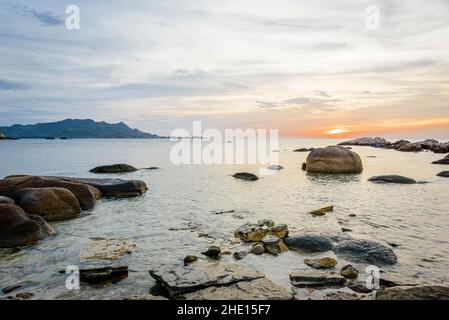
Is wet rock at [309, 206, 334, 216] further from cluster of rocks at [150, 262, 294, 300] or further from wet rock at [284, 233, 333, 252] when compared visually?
cluster of rocks at [150, 262, 294, 300]

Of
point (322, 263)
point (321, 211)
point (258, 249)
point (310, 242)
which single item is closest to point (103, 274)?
point (258, 249)

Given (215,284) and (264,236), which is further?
(264,236)

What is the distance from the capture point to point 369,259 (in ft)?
30.1

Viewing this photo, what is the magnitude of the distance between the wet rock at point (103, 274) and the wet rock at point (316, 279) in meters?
3.83

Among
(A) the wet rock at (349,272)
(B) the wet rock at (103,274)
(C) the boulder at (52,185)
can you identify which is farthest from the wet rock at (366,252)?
(C) the boulder at (52,185)

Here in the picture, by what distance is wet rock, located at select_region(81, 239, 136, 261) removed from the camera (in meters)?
9.55

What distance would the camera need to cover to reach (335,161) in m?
31.2

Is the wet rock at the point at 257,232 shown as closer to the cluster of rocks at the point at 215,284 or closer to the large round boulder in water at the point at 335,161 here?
the cluster of rocks at the point at 215,284

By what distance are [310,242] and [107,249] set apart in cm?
578

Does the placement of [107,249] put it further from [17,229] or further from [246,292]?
[246,292]


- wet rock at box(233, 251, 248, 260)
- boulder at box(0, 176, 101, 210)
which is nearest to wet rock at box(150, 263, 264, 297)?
wet rock at box(233, 251, 248, 260)
